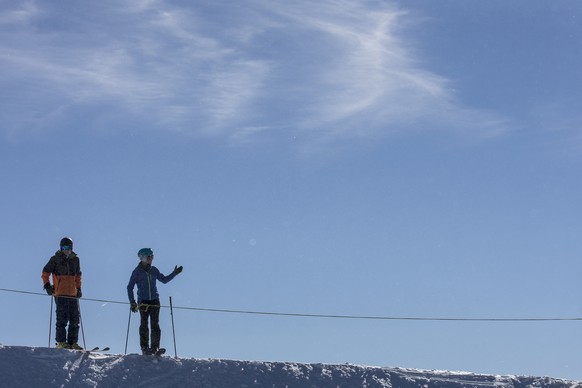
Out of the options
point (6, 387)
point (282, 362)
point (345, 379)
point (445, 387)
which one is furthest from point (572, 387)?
point (6, 387)

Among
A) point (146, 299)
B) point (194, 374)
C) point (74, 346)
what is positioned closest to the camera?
point (194, 374)

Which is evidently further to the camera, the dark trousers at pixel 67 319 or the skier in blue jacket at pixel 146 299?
the dark trousers at pixel 67 319

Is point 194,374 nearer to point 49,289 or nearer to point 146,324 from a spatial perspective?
point 146,324

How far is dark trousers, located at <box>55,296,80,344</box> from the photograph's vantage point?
16922 mm

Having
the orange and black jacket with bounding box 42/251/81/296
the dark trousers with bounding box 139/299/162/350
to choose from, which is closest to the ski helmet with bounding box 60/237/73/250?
the orange and black jacket with bounding box 42/251/81/296

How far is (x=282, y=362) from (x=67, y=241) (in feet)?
14.1

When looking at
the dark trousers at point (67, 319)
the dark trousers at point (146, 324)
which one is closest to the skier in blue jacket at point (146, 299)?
the dark trousers at point (146, 324)

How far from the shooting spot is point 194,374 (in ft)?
52.0

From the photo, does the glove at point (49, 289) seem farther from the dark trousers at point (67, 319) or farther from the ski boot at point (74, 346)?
the ski boot at point (74, 346)

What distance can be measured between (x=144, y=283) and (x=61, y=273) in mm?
1653

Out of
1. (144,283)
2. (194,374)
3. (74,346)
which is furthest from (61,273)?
(194,374)

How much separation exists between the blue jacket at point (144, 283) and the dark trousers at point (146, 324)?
0.10 metres

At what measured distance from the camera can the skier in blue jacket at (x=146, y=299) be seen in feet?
53.7

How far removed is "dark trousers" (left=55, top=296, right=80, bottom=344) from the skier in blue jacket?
1.25 m
